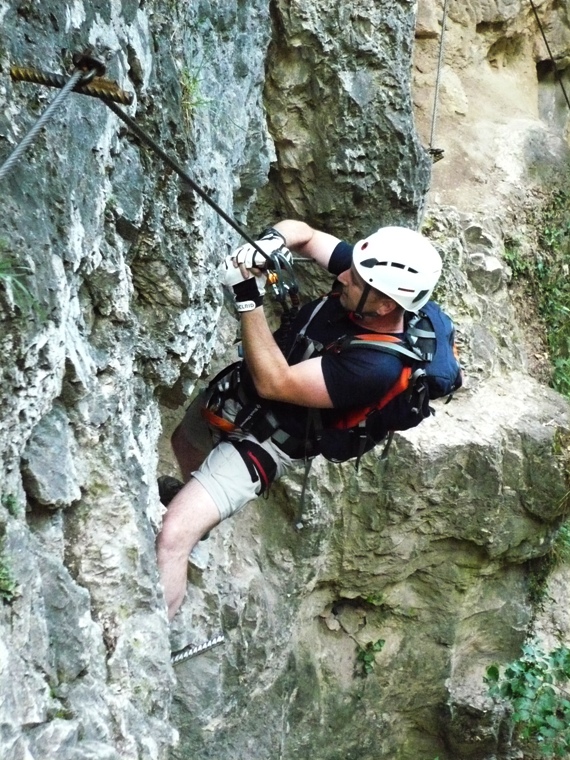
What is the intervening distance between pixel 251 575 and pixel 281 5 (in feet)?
11.9

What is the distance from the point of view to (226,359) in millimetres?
5309

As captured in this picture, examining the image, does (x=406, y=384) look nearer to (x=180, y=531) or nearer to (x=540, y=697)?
(x=180, y=531)

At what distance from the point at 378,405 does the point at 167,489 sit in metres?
1.27

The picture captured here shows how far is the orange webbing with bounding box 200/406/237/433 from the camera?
4.00 metres

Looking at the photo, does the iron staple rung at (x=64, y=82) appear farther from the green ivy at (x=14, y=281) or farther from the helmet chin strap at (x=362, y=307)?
the helmet chin strap at (x=362, y=307)

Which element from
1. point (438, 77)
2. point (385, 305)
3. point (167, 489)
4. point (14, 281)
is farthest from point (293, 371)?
point (438, 77)

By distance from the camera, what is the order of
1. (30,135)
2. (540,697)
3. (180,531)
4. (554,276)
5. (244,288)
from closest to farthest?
(30,135)
(244,288)
(180,531)
(540,697)
(554,276)

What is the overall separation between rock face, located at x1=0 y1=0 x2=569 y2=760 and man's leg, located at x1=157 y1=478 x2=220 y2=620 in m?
0.24

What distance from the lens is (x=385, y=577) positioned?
254 inches

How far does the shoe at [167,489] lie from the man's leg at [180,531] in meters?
0.31

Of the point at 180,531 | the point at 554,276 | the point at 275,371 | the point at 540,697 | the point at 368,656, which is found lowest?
the point at 540,697

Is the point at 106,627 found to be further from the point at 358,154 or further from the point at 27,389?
the point at 358,154

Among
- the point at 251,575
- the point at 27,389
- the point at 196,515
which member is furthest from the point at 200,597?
the point at 27,389

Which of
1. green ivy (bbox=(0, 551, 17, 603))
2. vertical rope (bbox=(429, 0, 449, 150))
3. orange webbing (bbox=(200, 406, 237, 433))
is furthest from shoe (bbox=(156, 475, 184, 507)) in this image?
vertical rope (bbox=(429, 0, 449, 150))
